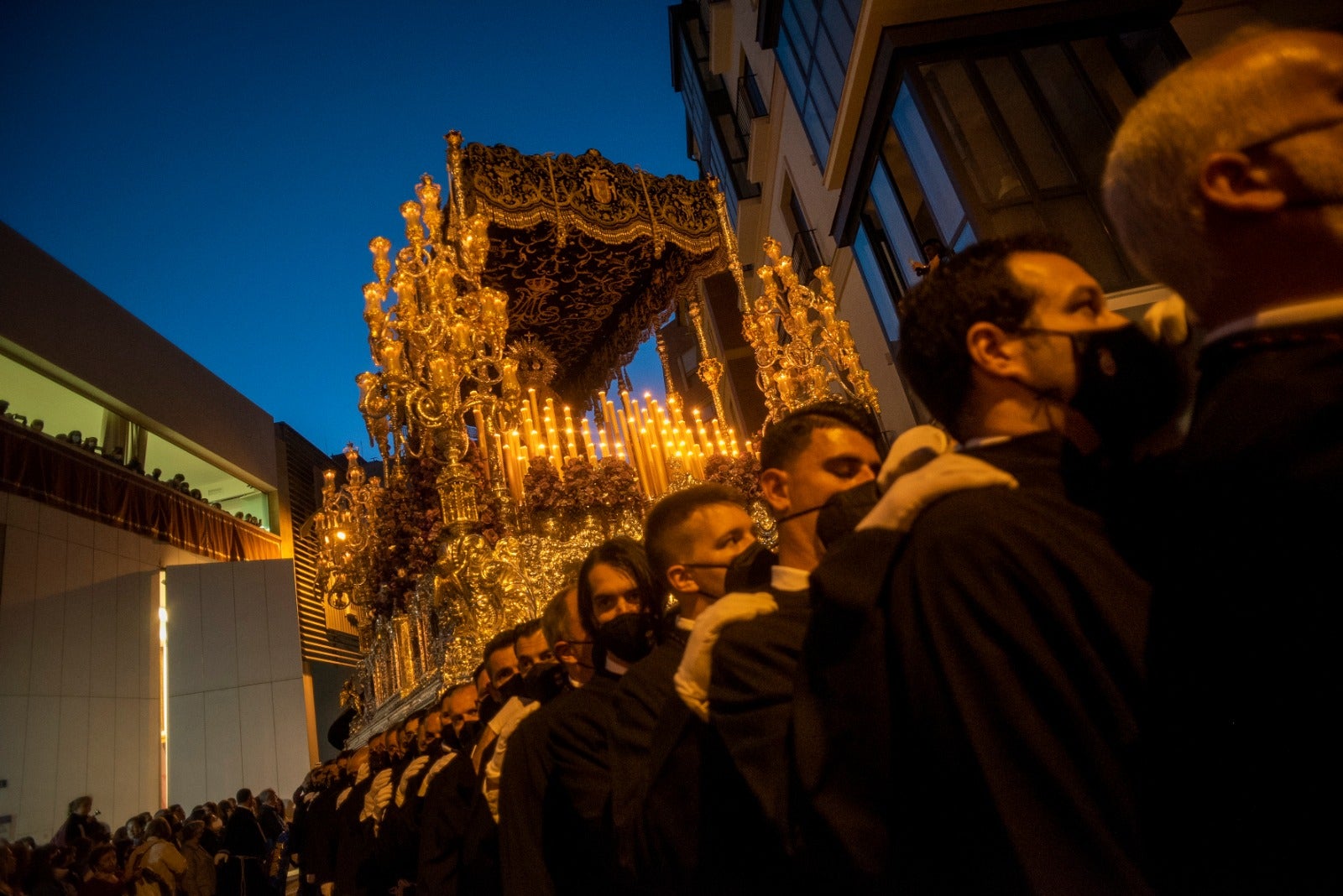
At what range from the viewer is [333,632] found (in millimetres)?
23250

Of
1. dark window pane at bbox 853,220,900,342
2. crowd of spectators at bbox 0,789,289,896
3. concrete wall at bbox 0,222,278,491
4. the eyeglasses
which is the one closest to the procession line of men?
the eyeglasses

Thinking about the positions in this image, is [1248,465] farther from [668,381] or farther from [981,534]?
[668,381]

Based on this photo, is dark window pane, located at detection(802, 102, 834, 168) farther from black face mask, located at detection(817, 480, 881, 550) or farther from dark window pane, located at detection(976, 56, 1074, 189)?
black face mask, located at detection(817, 480, 881, 550)

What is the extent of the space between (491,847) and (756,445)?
469cm

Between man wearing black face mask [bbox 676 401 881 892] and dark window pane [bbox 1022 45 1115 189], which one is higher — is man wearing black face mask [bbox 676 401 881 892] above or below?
below

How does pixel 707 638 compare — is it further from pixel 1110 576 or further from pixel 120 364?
pixel 120 364

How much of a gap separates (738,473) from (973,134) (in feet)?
14.8

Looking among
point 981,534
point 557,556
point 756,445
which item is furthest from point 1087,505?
point 756,445

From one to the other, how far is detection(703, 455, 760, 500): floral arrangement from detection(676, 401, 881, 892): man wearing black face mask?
4837 mm

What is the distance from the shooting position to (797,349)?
7.16 meters

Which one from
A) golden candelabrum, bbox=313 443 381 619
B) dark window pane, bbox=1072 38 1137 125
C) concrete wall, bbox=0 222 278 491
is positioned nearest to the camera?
dark window pane, bbox=1072 38 1137 125

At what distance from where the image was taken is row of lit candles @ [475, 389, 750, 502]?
7.01 metres

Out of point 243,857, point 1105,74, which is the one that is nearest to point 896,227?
point 1105,74

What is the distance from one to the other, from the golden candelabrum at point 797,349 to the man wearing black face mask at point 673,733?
4.41 meters
